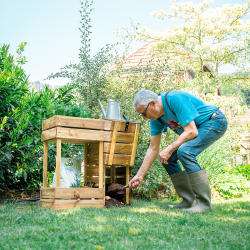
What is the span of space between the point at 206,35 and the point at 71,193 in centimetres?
1077

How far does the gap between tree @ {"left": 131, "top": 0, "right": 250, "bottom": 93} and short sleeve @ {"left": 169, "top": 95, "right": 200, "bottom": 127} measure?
29.1ft

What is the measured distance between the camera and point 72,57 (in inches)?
233

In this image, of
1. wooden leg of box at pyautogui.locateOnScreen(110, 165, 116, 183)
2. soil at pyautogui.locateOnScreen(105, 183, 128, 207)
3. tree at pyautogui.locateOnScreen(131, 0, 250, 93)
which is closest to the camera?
soil at pyautogui.locateOnScreen(105, 183, 128, 207)

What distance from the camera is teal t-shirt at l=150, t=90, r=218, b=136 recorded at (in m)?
2.84

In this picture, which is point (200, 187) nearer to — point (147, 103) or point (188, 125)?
point (188, 125)

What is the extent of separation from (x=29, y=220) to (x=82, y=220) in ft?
1.38

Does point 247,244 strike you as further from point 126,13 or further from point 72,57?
point 126,13

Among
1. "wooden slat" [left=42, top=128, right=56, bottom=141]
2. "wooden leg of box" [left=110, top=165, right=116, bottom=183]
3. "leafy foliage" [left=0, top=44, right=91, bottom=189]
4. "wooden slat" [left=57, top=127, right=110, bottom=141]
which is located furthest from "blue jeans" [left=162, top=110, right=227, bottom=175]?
"leafy foliage" [left=0, top=44, right=91, bottom=189]

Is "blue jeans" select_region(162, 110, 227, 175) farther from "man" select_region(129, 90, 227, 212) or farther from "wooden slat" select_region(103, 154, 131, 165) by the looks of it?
"wooden slat" select_region(103, 154, 131, 165)

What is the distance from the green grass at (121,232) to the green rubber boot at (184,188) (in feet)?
2.70

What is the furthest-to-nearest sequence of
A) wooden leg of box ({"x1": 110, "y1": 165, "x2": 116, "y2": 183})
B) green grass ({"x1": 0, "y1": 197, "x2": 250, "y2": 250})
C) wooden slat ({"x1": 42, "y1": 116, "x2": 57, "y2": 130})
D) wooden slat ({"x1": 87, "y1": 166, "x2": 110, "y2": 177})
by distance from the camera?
1. wooden leg of box ({"x1": 110, "y1": 165, "x2": 116, "y2": 183})
2. wooden slat ({"x1": 87, "y1": 166, "x2": 110, "y2": 177})
3. wooden slat ({"x1": 42, "y1": 116, "x2": 57, "y2": 130})
4. green grass ({"x1": 0, "y1": 197, "x2": 250, "y2": 250})

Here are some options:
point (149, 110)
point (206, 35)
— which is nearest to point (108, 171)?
point (149, 110)

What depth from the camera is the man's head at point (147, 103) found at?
2924 millimetres

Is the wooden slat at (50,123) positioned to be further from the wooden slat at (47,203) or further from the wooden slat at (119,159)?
the wooden slat at (47,203)
